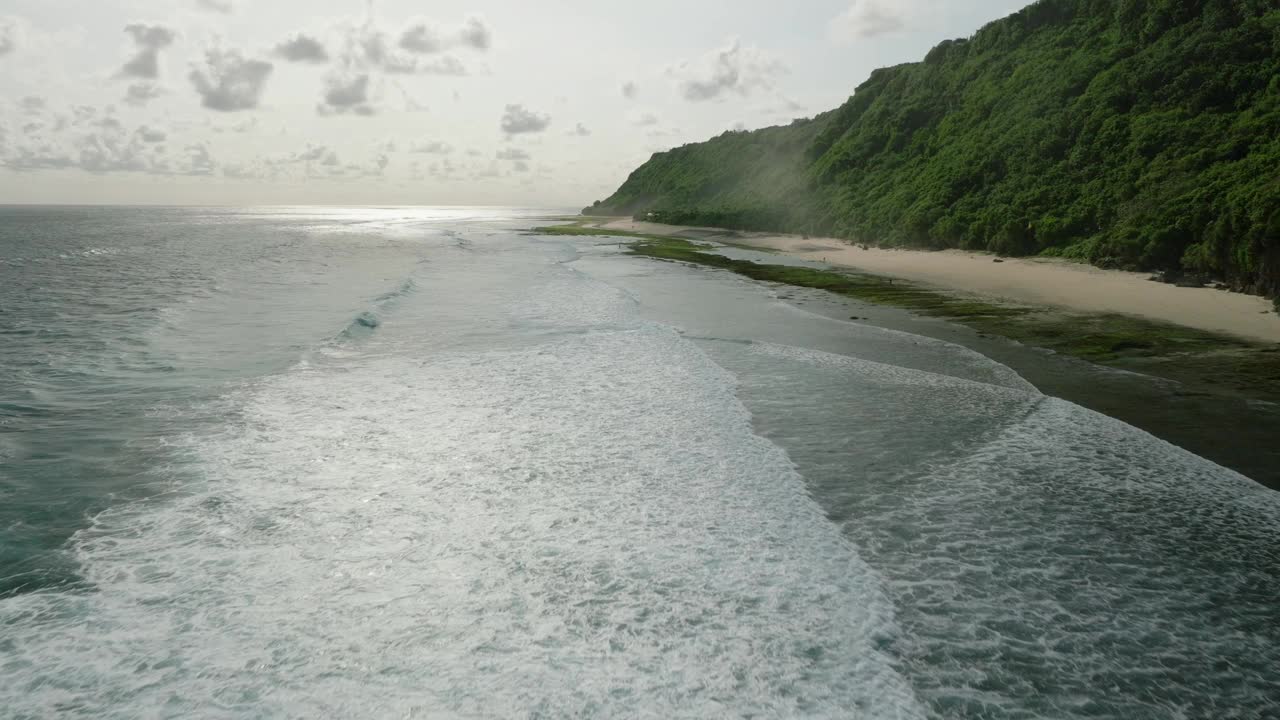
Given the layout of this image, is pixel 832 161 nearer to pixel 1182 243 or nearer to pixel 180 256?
pixel 1182 243

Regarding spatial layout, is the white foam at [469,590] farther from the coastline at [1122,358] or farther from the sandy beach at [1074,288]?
the sandy beach at [1074,288]

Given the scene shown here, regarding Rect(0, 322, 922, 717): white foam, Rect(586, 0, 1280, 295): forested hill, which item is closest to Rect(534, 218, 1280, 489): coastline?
Rect(586, 0, 1280, 295): forested hill

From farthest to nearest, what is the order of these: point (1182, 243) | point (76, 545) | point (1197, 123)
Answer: point (1197, 123), point (1182, 243), point (76, 545)

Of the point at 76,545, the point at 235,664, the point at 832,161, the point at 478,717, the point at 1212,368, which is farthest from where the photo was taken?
the point at 832,161

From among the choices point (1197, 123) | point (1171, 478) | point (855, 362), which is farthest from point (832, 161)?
point (1171, 478)

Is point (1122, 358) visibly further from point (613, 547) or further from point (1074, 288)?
point (1074, 288)

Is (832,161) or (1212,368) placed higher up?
(832,161)
